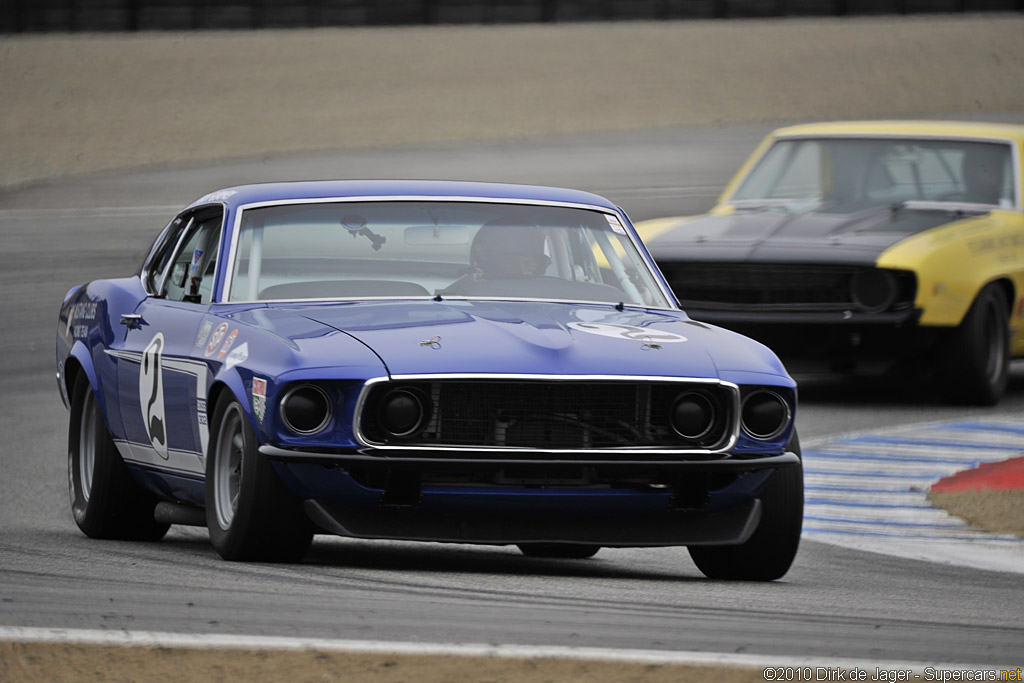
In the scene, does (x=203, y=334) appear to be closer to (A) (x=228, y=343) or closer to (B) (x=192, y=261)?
(A) (x=228, y=343)

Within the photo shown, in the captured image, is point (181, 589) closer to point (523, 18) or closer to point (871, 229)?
point (871, 229)

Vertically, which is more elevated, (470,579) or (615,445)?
(615,445)

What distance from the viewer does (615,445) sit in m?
5.90

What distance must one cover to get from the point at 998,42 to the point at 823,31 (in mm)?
2970

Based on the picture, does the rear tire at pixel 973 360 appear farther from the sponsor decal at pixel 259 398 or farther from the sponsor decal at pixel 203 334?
the sponsor decal at pixel 259 398

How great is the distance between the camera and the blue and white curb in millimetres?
7766

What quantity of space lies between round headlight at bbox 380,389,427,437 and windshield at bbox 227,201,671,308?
99cm

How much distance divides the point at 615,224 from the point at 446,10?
92.5 ft

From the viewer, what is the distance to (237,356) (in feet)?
20.0

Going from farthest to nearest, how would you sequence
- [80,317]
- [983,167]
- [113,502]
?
[983,167] → [80,317] → [113,502]

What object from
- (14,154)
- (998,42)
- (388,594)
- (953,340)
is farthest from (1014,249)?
(998,42)

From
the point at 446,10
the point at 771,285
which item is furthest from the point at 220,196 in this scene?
the point at 446,10

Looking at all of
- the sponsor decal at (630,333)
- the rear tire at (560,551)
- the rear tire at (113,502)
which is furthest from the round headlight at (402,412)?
the rear tire at (113,502)

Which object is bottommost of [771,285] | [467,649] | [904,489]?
[904,489]
